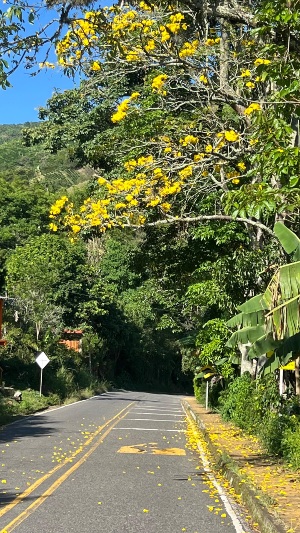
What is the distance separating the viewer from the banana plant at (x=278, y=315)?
8.79 metres

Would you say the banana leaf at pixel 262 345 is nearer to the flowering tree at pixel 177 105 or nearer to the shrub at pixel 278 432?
the shrub at pixel 278 432

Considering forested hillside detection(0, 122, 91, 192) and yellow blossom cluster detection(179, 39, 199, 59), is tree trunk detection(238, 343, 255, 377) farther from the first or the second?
forested hillside detection(0, 122, 91, 192)

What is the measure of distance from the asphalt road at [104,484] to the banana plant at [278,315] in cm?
232

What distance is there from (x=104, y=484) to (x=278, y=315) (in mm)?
3506

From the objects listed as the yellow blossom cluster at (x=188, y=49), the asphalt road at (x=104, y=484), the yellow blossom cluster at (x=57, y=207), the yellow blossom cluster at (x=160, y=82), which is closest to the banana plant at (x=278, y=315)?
the asphalt road at (x=104, y=484)

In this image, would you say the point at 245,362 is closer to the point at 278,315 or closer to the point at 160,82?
the point at 160,82

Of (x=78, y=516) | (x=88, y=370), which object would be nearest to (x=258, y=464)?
(x=78, y=516)

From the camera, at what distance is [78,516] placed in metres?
7.62

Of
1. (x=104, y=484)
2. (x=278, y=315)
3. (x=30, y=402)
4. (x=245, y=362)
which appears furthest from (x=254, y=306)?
(x=30, y=402)

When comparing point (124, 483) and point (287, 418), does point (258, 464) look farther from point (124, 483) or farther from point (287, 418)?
point (124, 483)

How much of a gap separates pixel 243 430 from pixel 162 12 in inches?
395

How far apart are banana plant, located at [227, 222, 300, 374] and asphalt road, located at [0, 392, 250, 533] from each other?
232 centimetres

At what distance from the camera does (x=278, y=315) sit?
29.5 feet

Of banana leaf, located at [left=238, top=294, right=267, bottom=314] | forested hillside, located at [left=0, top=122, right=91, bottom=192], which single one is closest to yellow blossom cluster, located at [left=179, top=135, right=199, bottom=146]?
banana leaf, located at [left=238, top=294, right=267, bottom=314]
